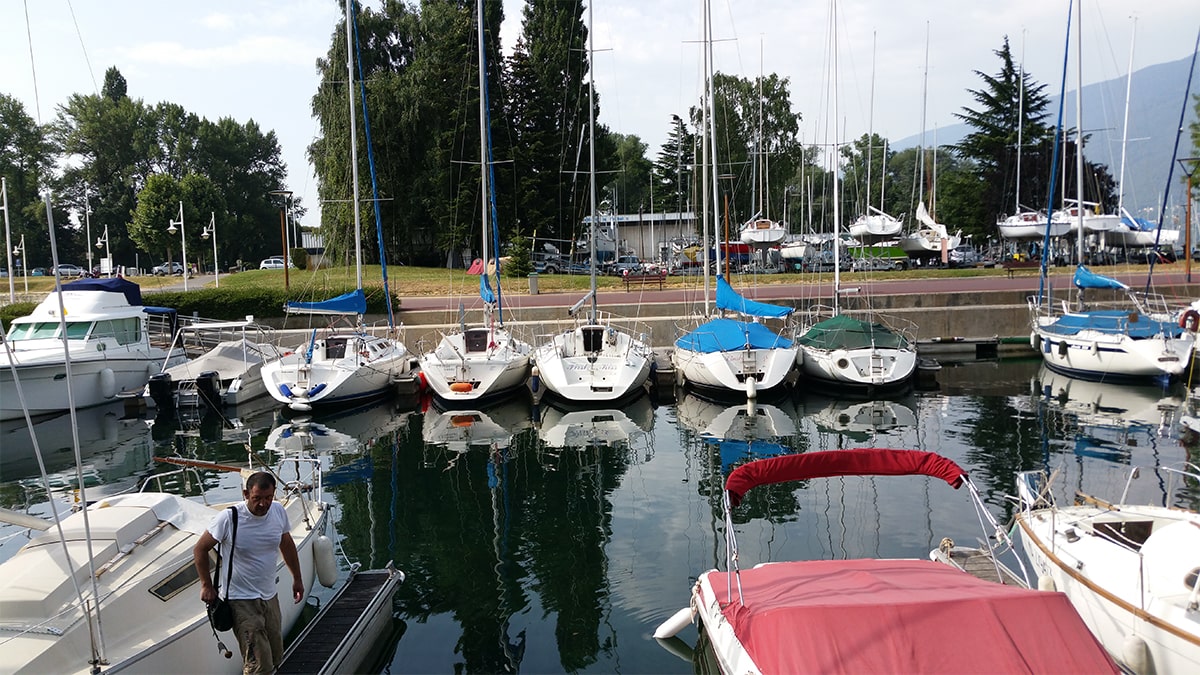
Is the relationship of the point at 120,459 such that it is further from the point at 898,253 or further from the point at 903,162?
the point at 903,162

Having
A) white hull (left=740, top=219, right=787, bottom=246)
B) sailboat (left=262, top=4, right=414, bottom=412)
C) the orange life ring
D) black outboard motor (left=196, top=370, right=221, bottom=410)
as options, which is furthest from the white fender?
white hull (left=740, top=219, right=787, bottom=246)

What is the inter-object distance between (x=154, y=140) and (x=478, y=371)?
68.9 m

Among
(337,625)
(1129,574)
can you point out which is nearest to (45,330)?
(337,625)

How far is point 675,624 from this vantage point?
9180 mm

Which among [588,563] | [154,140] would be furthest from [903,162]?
[588,563]

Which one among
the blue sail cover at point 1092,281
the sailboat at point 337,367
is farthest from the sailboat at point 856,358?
the sailboat at point 337,367

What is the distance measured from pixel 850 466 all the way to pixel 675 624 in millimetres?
2420

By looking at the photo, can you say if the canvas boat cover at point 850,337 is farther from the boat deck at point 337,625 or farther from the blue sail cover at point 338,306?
the boat deck at point 337,625

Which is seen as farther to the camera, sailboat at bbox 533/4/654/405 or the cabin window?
the cabin window

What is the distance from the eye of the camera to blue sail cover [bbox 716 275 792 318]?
25.5 m

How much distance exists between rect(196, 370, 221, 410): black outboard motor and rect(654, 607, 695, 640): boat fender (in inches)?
776

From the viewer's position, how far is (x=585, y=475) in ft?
56.9

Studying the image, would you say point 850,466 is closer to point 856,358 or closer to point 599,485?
point 599,485

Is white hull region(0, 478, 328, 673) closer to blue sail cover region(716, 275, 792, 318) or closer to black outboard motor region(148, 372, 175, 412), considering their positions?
black outboard motor region(148, 372, 175, 412)
